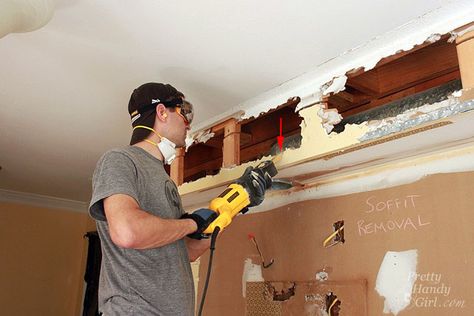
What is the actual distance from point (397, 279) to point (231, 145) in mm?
991

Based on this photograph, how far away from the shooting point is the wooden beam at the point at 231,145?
2094 mm

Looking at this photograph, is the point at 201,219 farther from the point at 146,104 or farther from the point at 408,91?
the point at 408,91

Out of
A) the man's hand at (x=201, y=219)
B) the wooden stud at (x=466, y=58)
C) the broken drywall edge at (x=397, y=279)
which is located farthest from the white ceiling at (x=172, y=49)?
the broken drywall edge at (x=397, y=279)

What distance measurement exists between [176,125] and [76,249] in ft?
12.9

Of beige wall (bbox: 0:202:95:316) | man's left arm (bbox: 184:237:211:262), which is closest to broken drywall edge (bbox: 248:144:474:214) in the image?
man's left arm (bbox: 184:237:211:262)

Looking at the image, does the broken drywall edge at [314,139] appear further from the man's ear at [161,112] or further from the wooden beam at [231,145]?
the man's ear at [161,112]

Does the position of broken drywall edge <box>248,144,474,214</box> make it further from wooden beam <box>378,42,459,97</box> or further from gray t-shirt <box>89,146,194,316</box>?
gray t-shirt <box>89,146,194,316</box>

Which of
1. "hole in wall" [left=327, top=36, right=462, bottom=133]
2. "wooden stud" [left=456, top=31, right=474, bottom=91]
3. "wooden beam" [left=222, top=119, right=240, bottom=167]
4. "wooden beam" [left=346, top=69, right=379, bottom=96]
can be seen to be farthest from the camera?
"wooden beam" [left=222, top=119, right=240, bottom=167]

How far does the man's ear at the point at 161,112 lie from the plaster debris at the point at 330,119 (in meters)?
0.63

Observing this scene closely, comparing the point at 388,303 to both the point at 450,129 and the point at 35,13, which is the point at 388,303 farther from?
the point at 35,13

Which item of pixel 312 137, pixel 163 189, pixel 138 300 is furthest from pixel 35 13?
pixel 312 137

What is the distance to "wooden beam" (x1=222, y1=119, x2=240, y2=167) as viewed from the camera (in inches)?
82.4

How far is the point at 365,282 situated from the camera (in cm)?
162

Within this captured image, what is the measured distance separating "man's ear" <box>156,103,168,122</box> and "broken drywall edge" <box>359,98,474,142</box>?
73 cm
